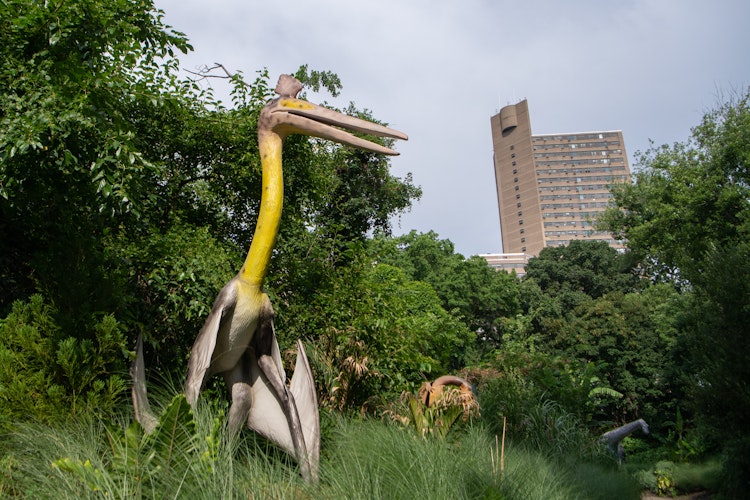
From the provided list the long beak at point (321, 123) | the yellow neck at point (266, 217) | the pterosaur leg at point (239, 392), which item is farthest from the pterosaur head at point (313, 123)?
the pterosaur leg at point (239, 392)

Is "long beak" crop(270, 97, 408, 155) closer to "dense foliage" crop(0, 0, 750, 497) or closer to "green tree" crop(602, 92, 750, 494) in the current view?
"dense foliage" crop(0, 0, 750, 497)

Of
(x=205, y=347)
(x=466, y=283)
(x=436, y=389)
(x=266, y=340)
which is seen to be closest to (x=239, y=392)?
(x=266, y=340)

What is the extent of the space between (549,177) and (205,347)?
97006mm

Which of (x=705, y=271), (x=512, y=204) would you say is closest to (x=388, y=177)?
(x=705, y=271)

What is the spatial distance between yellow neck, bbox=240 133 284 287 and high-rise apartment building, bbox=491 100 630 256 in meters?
91.4

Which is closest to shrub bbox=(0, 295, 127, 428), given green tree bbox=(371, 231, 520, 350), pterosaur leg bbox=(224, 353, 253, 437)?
pterosaur leg bbox=(224, 353, 253, 437)

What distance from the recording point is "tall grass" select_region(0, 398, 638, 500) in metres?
2.68

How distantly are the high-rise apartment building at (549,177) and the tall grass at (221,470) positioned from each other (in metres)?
91.2

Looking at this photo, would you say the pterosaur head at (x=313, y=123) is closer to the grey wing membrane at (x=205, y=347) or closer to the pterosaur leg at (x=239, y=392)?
the grey wing membrane at (x=205, y=347)

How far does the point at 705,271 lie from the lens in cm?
919

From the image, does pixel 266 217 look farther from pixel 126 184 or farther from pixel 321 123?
pixel 126 184

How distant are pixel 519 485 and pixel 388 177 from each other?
14.0 meters

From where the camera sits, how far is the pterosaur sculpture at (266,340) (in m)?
3.50

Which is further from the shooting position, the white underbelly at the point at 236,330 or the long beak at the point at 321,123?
the long beak at the point at 321,123
